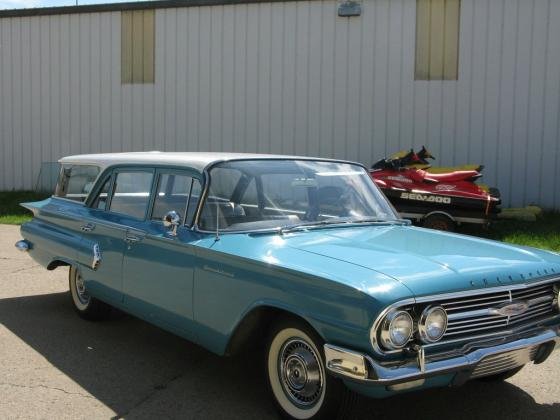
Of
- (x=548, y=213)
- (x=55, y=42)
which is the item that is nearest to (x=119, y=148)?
(x=55, y=42)

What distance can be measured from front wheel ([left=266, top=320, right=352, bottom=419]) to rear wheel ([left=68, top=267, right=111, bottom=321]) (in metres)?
2.56

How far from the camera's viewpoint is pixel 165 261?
4430mm

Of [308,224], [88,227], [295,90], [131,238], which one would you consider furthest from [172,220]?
[295,90]

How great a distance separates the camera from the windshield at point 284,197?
14.1 feet

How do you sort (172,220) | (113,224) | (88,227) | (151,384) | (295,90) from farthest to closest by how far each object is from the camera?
(295,90) < (88,227) < (113,224) < (151,384) < (172,220)

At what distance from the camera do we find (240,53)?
1462cm

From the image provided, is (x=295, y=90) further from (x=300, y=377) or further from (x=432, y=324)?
(x=432, y=324)

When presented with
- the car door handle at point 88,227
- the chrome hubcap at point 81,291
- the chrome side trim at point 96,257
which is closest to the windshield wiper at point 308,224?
the chrome side trim at point 96,257

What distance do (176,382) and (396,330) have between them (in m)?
1.89

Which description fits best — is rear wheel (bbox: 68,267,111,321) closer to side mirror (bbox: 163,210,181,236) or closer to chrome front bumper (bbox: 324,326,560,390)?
side mirror (bbox: 163,210,181,236)

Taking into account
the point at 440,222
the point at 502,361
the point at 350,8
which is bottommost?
the point at 440,222

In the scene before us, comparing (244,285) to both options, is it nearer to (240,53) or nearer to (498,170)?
(498,170)

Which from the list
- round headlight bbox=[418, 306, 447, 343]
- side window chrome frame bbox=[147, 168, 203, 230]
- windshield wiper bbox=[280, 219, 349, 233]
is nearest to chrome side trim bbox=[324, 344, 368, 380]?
round headlight bbox=[418, 306, 447, 343]

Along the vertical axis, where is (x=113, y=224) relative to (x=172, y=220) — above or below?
below
